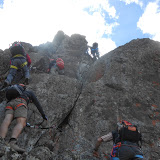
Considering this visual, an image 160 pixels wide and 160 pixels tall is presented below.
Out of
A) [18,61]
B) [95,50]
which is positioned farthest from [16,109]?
[95,50]

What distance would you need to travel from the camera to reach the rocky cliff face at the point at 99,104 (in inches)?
245

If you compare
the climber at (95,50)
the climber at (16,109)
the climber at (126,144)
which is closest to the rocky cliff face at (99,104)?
the climber at (16,109)

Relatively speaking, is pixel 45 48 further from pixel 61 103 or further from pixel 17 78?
pixel 61 103

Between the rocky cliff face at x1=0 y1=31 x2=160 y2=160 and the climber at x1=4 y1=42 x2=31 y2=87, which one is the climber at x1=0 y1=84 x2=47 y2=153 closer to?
the rocky cliff face at x1=0 y1=31 x2=160 y2=160

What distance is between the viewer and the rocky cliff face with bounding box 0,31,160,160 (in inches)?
245

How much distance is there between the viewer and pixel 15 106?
5.11 metres

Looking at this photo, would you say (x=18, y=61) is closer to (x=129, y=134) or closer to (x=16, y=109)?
(x=16, y=109)

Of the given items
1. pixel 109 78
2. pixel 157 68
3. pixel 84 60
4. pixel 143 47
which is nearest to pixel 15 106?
pixel 109 78

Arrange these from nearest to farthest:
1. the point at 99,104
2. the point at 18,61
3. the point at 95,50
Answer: the point at 99,104
the point at 18,61
the point at 95,50

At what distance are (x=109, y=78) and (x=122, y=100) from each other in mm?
1909

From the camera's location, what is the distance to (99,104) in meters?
8.17

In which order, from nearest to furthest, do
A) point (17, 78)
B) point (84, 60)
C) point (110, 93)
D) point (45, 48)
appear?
1. point (110, 93)
2. point (17, 78)
3. point (84, 60)
4. point (45, 48)

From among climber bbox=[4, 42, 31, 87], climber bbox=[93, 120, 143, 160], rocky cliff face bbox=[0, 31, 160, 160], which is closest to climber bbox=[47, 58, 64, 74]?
rocky cliff face bbox=[0, 31, 160, 160]

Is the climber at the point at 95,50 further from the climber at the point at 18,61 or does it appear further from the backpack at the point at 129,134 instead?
the backpack at the point at 129,134
